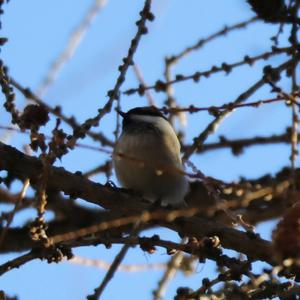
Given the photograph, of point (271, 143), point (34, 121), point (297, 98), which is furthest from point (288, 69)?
point (271, 143)

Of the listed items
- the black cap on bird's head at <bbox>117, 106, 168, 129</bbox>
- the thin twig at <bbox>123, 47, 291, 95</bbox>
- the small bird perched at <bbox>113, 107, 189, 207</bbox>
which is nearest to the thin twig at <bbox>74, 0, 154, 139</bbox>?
the thin twig at <bbox>123, 47, 291, 95</bbox>

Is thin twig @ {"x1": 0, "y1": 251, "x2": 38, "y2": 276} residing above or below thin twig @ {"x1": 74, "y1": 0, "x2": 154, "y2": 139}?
below

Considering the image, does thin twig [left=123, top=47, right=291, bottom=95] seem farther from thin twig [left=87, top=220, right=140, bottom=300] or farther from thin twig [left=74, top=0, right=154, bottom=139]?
thin twig [left=87, top=220, right=140, bottom=300]

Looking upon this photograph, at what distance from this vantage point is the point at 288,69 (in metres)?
2.53

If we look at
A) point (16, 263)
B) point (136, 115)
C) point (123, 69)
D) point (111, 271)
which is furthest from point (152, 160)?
point (111, 271)

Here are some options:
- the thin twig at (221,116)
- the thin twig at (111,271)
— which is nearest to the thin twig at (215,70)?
the thin twig at (221,116)

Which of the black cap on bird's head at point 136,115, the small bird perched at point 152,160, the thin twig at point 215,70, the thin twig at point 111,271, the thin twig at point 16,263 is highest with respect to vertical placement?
the black cap on bird's head at point 136,115

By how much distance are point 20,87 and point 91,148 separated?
2.07 feet

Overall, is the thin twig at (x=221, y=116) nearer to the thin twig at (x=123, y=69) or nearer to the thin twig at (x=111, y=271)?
the thin twig at (x=123, y=69)

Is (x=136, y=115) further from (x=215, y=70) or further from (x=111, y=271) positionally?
(x=111, y=271)

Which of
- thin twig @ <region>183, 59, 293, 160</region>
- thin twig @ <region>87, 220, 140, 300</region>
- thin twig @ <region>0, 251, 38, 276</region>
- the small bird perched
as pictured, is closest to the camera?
thin twig @ <region>87, 220, 140, 300</region>

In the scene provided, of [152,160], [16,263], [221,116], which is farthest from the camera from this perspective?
[152,160]

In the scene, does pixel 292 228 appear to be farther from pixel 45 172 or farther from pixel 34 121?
pixel 34 121

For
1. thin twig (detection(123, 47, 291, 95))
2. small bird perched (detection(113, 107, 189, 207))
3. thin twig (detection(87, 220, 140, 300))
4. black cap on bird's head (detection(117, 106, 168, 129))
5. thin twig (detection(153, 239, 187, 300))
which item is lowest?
thin twig (detection(87, 220, 140, 300))
